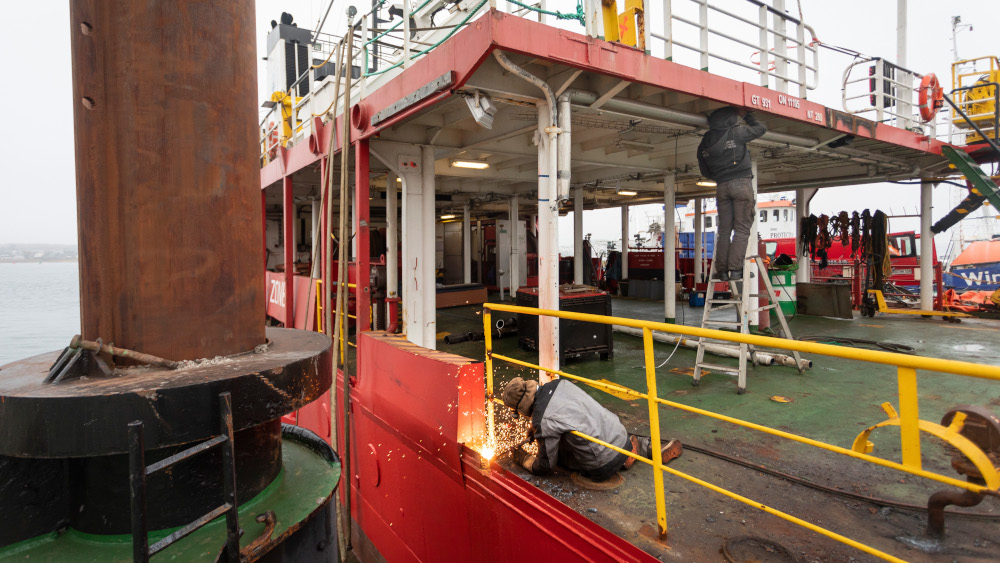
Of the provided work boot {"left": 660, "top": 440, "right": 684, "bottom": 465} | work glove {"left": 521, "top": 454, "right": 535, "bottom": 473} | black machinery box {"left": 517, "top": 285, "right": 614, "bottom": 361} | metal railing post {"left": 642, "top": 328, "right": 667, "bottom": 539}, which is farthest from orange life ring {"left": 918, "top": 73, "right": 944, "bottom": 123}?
work glove {"left": 521, "top": 454, "right": 535, "bottom": 473}

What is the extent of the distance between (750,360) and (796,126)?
12.0 ft

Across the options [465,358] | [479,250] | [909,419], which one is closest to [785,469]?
[909,419]

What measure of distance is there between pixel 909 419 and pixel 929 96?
10.4 metres

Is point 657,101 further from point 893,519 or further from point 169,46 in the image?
point 169,46

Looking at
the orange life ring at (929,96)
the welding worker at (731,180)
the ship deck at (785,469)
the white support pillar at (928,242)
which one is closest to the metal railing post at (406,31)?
the welding worker at (731,180)

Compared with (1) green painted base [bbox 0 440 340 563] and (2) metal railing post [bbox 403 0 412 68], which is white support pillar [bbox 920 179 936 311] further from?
(1) green painted base [bbox 0 440 340 563]

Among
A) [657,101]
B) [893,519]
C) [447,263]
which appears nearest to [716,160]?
[657,101]

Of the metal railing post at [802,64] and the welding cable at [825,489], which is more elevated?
the metal railing post at [802,64]

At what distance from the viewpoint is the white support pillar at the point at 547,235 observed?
4898 millimetres

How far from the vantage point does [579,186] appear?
11.8 m

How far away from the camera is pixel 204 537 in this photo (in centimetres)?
179

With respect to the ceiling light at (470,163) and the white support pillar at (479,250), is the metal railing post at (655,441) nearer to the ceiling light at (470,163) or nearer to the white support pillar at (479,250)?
the ceiling light at (470,163)

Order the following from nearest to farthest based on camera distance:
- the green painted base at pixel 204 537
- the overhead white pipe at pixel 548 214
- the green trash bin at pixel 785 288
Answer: the green painted base at pixel 204 537 < the overhead white pipe at pixel 548 214 < the green trash bin at pixel 785 288

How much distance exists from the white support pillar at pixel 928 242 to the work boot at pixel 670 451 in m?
10.3
